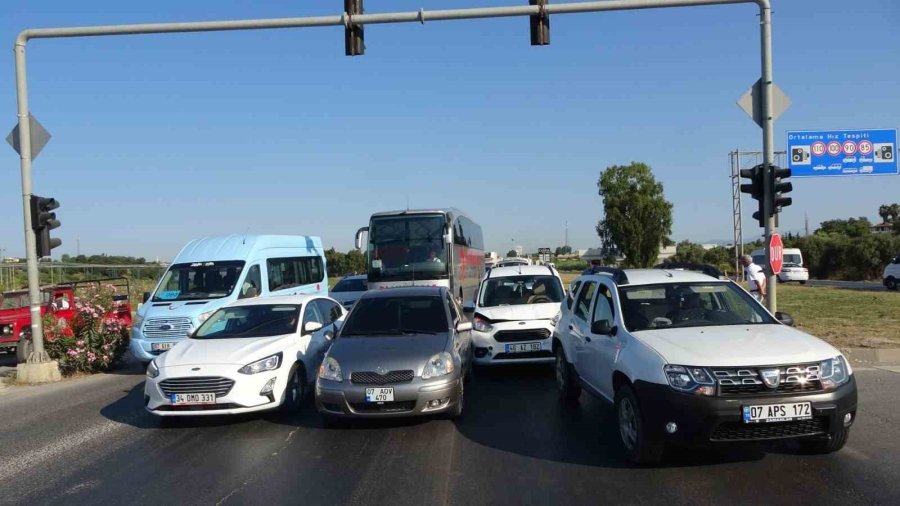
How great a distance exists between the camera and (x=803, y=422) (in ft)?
18.0

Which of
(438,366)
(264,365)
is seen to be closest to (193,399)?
(264,365)

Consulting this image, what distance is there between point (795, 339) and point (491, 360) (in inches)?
210

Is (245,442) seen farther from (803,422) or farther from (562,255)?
(562,255)

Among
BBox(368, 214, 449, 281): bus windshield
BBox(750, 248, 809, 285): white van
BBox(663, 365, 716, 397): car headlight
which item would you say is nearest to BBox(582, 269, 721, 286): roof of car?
BBox(663, 365, 716, 397): car headlight

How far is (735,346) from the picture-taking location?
5.85 m

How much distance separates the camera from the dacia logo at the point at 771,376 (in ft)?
17.9

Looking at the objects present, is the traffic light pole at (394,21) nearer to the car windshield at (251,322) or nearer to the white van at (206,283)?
the white van at (206,283)

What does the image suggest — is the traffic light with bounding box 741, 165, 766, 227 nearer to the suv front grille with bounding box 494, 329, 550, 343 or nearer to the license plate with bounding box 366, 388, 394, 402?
the suv front grille with bounding box 494, 329, 550, 343

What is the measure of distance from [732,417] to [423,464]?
2.71 metres

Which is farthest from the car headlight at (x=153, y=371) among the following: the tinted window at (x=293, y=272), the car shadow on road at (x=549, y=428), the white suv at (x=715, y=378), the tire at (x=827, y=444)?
the tinted window at (x=293, y=272)

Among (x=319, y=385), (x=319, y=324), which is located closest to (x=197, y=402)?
(x=319, y=385)

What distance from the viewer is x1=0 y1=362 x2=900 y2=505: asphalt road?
5418mm

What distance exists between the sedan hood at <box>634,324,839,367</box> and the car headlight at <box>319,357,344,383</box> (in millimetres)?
3277

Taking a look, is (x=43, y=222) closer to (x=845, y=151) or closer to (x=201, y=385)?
(x=201, y=385)
